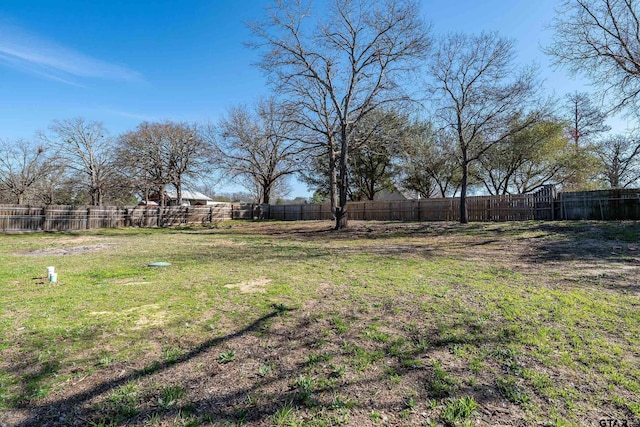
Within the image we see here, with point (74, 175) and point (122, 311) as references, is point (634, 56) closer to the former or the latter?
point (122, 311)

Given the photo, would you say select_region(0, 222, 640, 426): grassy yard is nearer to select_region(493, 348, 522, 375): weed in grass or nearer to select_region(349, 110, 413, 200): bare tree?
select_region(493, 348, 522, 375): weed in grass

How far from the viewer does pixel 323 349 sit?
280 centimetres

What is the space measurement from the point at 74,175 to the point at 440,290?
31486 mm

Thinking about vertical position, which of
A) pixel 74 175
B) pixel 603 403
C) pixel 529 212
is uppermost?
pixel 74 175

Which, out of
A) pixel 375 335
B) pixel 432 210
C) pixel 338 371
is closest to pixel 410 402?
pixel 338 371

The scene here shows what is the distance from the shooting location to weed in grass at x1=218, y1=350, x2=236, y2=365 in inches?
103

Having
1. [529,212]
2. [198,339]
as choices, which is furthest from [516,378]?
[529,212]

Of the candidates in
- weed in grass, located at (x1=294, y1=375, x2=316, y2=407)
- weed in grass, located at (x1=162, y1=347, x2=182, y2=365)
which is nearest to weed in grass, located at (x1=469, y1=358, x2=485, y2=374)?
weed in grass, located at (x1=294, y1=375, x2=316, y2=407)

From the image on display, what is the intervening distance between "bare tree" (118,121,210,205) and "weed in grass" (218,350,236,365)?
80.9 ft

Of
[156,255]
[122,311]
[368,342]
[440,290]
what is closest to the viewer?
[368,342]

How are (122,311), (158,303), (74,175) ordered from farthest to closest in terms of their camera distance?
1. (74,175)
2. (158,303)
3. (122,311)

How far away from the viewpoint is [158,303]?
4.02m

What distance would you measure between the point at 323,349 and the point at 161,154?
85.8ft

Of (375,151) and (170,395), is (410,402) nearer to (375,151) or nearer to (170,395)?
(170,395)
